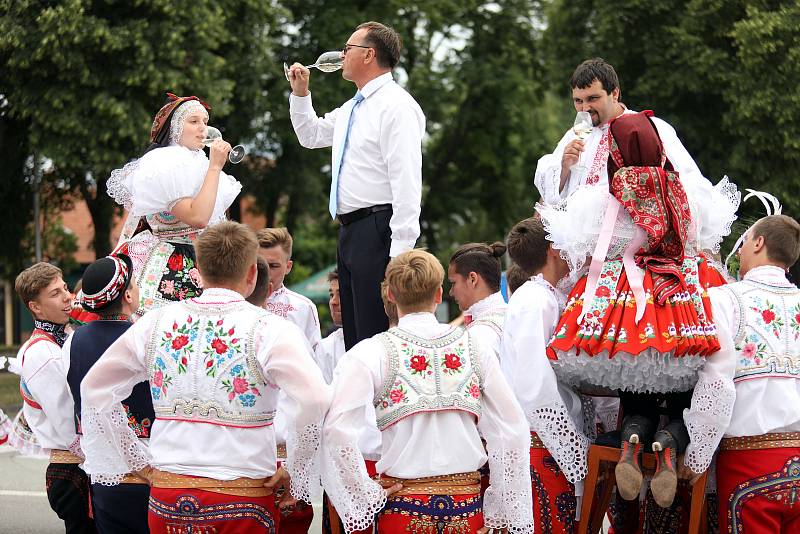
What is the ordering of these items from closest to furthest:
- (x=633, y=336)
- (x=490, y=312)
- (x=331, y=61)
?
(x=633, y=336)
(x=331, y=61)
(x=490, y=312)

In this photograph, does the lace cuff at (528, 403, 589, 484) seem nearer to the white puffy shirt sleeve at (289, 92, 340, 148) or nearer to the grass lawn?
the white puffy shirt sleeve at (289, 92, 340, 148)

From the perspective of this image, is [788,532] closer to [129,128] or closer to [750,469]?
[750,469]

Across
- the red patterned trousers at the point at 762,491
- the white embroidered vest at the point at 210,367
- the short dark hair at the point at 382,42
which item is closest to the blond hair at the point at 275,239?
the short dark hair at the point at 382,42

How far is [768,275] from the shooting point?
5273 millimetres

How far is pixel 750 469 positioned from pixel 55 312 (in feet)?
12.5

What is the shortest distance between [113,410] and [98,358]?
586 millimetres

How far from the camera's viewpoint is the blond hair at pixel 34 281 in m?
6.19

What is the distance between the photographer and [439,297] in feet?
14.9

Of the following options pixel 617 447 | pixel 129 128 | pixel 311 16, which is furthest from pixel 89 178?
pixel 617 447

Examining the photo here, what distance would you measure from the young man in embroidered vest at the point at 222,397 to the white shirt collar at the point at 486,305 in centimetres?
176

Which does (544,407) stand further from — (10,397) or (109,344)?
(10,397)

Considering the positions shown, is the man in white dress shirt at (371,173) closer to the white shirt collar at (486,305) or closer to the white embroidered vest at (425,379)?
the white shirt collar at (486,305)

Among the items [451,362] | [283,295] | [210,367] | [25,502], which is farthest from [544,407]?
[25,502]

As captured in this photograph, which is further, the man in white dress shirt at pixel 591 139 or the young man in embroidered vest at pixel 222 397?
the man in white dress shirt at pixel 591 139
